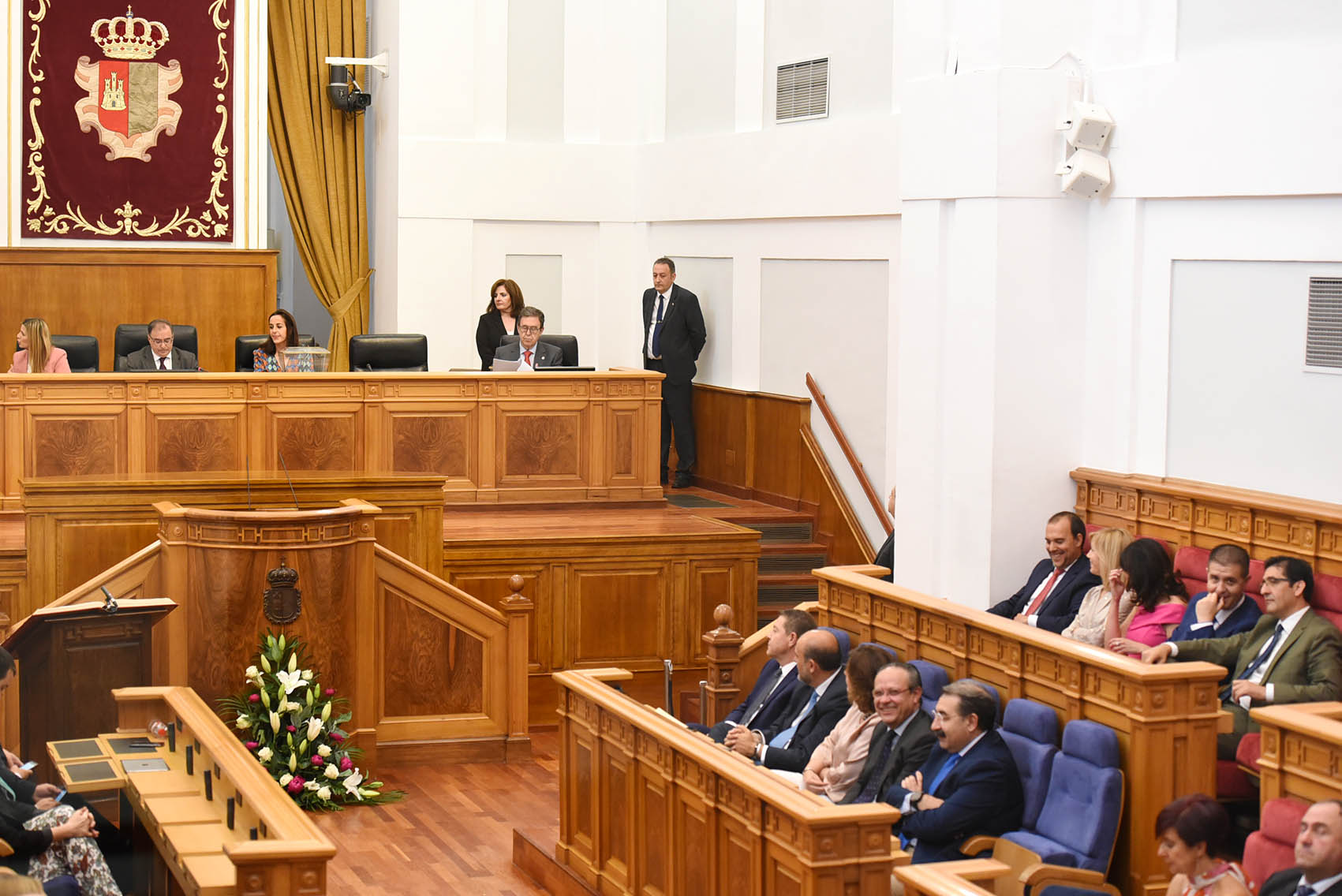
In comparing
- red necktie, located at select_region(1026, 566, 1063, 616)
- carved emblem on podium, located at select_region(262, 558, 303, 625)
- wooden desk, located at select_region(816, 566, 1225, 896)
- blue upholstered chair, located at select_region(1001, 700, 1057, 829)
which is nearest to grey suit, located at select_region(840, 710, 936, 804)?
blue upholstered chair, located at select_region(1001, 700, 1057, 829)

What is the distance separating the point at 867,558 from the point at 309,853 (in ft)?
19.1

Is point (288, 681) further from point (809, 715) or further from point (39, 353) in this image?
point (39, 353)

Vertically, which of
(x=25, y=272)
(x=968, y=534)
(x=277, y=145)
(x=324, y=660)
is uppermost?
(x=277, y=145)

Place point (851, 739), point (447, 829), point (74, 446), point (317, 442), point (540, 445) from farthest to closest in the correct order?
point (540, 445) → point (317, 442) → point (74, 446) → point (447, 829) → point (851, 739)

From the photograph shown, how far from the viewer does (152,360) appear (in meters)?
9.41

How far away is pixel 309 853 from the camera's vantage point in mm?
4242

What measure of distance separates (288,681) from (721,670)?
1.84 m

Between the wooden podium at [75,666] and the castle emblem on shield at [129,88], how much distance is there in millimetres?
6331

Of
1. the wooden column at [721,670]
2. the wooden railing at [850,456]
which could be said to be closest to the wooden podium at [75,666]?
the wooden column at [721,670]

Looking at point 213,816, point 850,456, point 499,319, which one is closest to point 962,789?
point 213,816

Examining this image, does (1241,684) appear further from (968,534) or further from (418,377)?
(418,377)

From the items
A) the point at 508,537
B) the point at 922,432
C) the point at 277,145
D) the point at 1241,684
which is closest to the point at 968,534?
the point at 922,432

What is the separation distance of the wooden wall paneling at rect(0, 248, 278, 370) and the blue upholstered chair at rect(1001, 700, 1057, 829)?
310 inches

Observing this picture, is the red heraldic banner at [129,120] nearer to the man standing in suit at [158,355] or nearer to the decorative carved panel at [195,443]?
the man standing in suit at [158,355]
